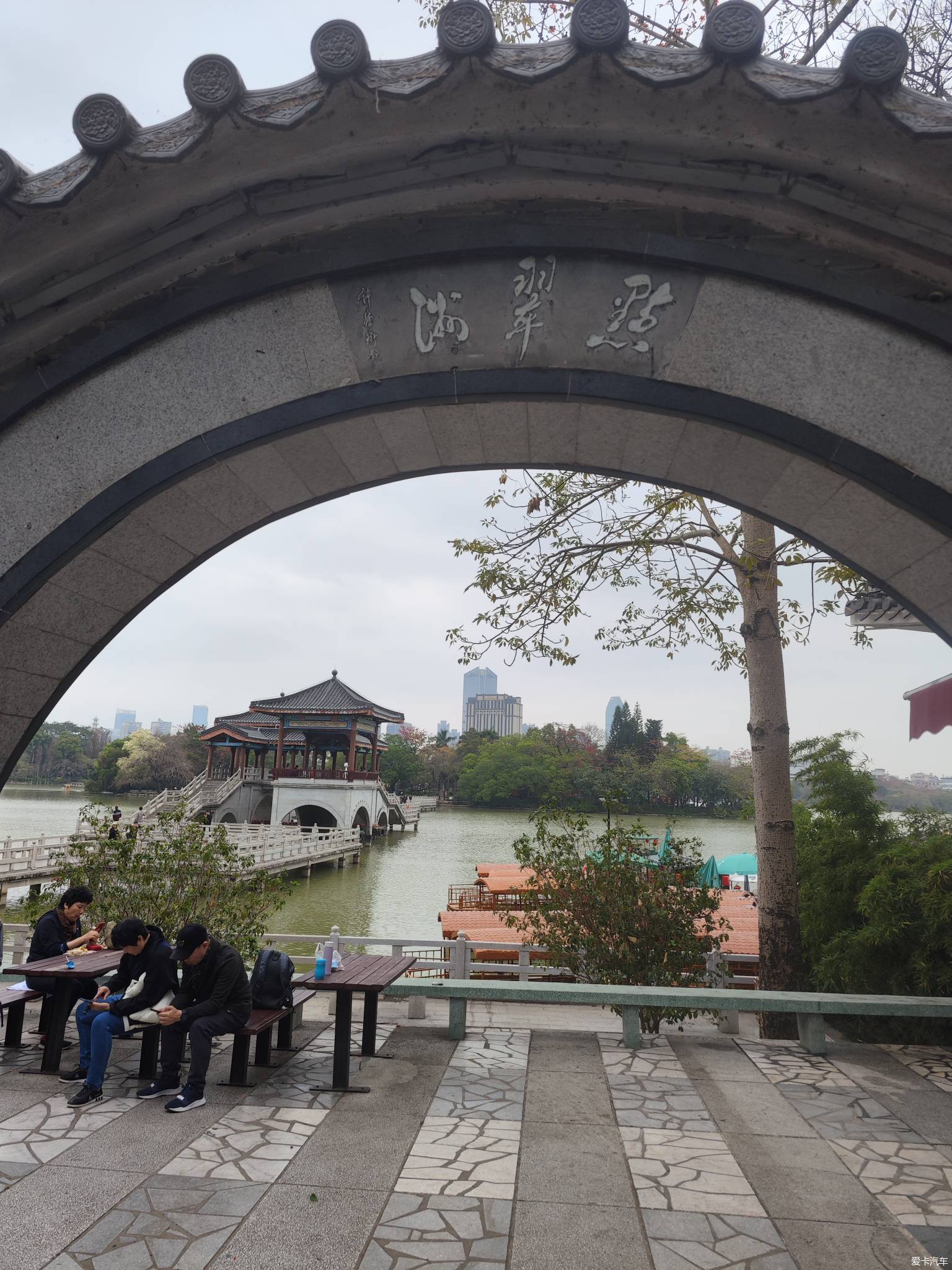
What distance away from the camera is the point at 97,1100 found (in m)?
4.06

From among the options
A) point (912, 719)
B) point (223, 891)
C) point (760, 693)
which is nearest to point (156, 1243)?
point (912, 719)

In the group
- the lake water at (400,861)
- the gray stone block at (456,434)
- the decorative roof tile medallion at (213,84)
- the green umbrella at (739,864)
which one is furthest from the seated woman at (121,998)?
the green umbrella at (739,864)

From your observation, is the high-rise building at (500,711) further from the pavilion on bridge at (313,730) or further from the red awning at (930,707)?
the red awning at (930,707)

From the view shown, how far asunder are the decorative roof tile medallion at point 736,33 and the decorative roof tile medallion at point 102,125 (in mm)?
1670

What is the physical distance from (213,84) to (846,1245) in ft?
14.2

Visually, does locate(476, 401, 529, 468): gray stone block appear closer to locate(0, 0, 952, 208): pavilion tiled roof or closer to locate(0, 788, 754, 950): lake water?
locate(0, 0, 952, 208): pavilion tiled roof

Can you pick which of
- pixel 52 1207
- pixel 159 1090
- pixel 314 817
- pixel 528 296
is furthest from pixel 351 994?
pixel 314 817

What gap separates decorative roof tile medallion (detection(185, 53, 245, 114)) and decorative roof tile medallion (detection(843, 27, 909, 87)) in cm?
170

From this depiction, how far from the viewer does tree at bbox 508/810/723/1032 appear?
21.2ft

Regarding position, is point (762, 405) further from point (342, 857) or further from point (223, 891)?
point (342, 857)

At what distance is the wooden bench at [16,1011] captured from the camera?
464 centimetres

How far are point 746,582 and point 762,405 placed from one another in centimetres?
552

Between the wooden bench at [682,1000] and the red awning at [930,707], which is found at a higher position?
the red awning at [930,707]

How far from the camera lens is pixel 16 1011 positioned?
196 inches
